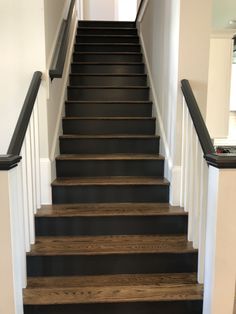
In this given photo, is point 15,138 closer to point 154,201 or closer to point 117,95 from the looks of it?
point 154,201

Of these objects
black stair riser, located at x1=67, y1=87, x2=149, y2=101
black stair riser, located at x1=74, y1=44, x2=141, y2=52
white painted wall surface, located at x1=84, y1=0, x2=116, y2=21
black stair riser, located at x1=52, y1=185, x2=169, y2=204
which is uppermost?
white painted wall surface, located at x1=84, y1=0, x2=116, y2=21

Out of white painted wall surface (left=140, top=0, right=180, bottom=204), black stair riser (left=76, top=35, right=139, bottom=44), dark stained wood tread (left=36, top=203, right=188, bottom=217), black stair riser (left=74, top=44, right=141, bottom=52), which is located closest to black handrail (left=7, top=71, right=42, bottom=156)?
dark stained wood tread (left=36, top=203, right=188, bottom=217)

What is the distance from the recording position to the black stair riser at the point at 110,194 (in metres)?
2.56

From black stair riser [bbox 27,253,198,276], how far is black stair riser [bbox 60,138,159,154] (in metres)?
1.22

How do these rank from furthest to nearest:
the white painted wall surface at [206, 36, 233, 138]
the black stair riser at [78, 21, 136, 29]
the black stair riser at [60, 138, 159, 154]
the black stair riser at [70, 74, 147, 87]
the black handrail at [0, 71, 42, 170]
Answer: the black stair riser at [78, 21, 136, 29], the white painted wall surface at [206, 36, 233, 138], the black stair riser at [70, 74, 147, 87], the black stair riser at [60, 138, 159, 154], the black handrail at [0, 71, 42, 170]

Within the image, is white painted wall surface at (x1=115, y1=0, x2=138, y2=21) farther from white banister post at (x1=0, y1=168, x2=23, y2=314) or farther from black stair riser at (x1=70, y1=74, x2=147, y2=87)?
white banister post at (x1=0, y1=168, x2=23, y2=314)

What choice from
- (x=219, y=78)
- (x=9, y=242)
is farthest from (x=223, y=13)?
(x=9, y=242)

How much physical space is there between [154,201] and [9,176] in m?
1.33

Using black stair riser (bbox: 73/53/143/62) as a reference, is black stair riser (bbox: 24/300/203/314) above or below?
below

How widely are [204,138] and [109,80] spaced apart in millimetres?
2226

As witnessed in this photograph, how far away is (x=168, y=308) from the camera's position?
1.90 metres

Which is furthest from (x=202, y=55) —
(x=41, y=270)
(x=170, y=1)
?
(x=41, y=270)

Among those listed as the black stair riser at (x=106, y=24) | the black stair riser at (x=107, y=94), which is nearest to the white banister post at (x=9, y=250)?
the black stair riser at (x=107, y=94)

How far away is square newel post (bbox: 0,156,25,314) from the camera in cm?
165
